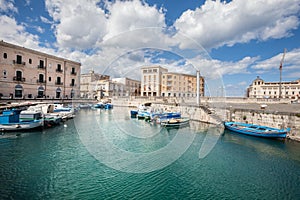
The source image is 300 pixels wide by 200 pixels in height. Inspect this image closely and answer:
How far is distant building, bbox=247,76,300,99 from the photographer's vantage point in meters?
62.9

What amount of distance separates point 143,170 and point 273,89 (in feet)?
266

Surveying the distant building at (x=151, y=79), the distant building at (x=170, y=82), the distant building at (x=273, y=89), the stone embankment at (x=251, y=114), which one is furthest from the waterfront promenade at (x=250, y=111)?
the distant building at (x=273, y=89)

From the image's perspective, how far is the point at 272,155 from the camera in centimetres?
1111

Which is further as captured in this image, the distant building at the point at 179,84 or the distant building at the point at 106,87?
the distant building at the point at 106,87

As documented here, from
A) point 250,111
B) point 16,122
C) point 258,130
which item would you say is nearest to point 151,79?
point 250,111

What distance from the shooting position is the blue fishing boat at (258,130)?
14461mm

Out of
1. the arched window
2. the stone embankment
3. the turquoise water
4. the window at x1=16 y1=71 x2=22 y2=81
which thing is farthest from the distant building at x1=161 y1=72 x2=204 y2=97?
the turquoise water

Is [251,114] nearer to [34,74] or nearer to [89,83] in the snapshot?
[34,74]

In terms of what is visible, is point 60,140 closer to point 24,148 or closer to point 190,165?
point 24,148

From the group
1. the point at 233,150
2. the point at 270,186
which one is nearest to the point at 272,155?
the point at 233,150

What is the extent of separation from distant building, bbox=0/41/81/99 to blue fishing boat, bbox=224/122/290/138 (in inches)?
1588

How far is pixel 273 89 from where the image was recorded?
67.1 meters

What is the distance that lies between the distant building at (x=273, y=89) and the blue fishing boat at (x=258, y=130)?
178 feet

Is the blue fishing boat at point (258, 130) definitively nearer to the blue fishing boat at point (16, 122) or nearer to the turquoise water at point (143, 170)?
the turquoise water at point (143, 170)
